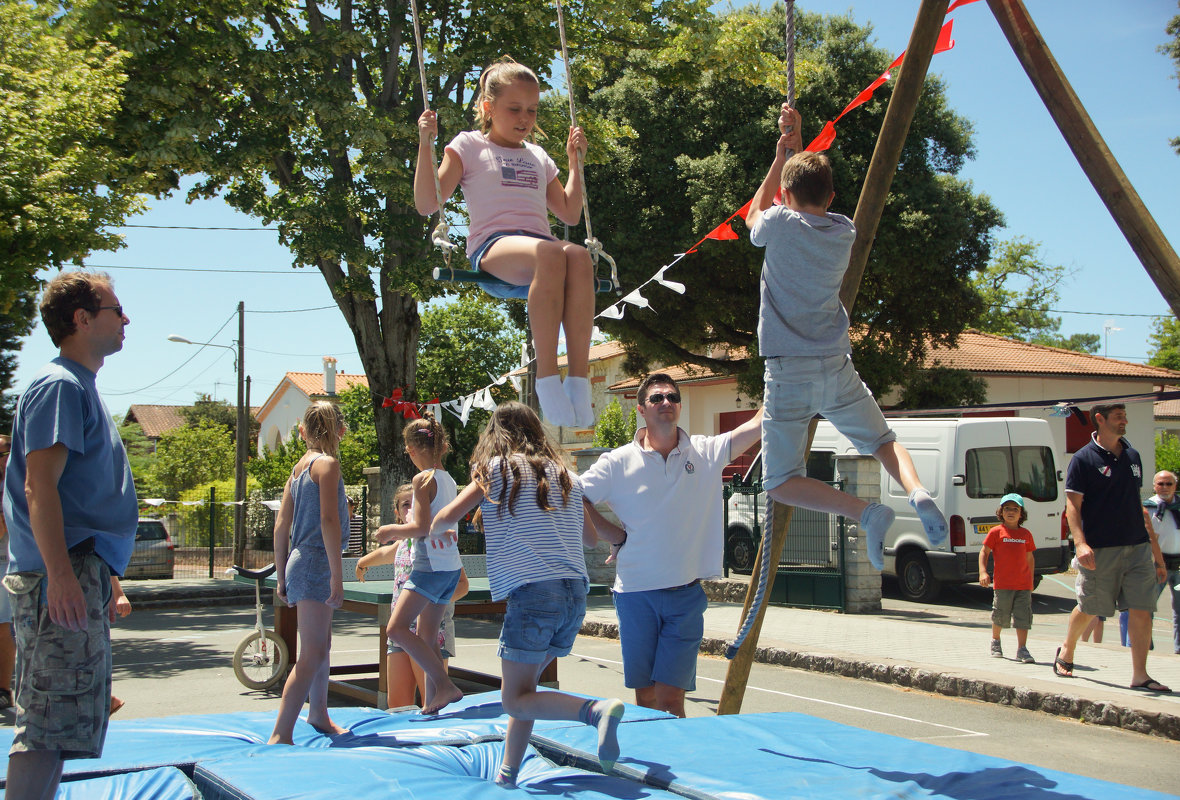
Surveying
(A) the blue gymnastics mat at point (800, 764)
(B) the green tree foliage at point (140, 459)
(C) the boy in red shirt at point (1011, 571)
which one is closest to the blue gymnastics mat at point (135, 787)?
(A) the blue gymnastics mat at point (800, 764)

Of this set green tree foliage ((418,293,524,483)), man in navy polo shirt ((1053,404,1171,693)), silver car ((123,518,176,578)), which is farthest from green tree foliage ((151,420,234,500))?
man in navy polo shirt ((1053,404,1171,693))

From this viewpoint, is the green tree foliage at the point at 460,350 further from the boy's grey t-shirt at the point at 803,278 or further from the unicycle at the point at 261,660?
the boy's grey t-shirt at the point at 803,278

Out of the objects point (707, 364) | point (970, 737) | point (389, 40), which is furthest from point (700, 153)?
point (970, 737)

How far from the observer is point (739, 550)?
15.3 m

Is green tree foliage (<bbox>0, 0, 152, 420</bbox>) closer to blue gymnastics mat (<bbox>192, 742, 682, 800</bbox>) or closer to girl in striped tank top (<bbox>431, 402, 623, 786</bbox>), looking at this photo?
blue gymnastics mat (<bbox>192, 742, 682, 800</bbox>)

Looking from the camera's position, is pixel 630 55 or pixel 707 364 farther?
pixel 707 364

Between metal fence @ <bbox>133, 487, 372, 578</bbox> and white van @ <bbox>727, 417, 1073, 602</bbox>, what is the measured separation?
9957mm

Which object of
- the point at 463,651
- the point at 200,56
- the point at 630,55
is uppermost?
the point at 630,55

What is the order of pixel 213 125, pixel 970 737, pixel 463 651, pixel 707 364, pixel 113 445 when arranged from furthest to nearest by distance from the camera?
pixel 707 364 → pixel 213 125 → pixel 463 651 → pixel 970 737 → pixel 113 445

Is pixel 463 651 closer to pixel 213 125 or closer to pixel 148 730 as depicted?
pixel 148 730

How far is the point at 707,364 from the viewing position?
23266 millimetres

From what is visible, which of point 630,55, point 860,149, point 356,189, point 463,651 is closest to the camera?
point 463,651

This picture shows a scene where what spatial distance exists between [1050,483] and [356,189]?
36.1ft

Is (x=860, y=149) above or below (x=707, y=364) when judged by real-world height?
above
